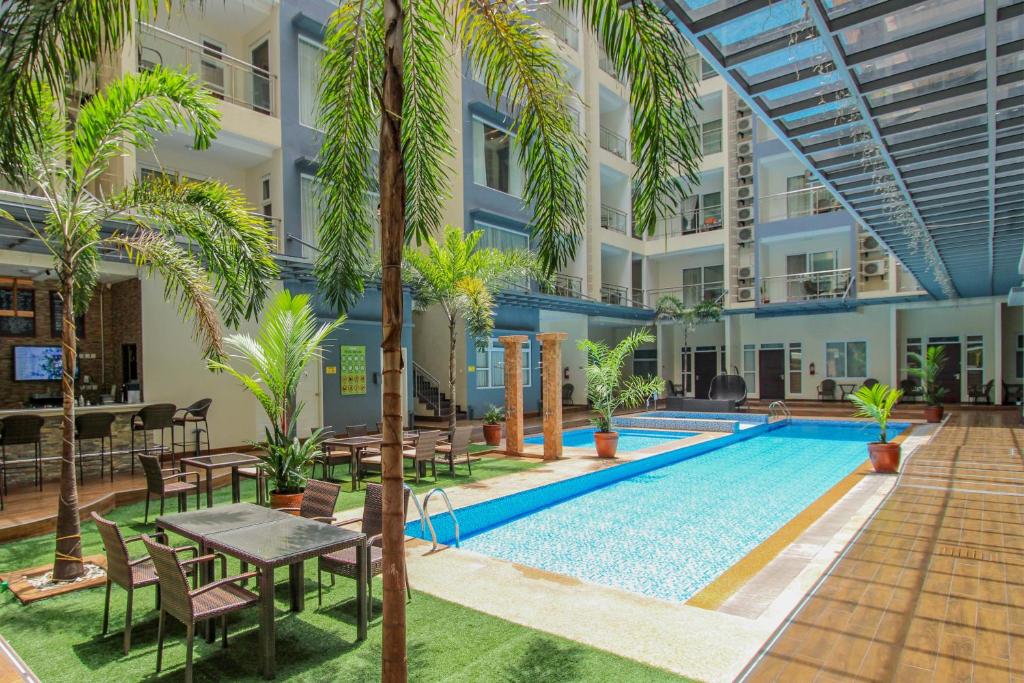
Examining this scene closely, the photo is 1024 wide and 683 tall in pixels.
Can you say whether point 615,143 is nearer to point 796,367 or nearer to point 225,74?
point 796,367

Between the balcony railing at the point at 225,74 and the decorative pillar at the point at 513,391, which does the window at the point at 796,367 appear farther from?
the balcony railing at the point at 225,74

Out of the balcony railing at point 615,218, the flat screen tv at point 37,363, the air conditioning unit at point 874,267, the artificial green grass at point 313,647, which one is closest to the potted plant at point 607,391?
the artificial green grass at point 313,647

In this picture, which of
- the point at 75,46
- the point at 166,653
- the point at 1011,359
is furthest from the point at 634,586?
the point at 1011,359

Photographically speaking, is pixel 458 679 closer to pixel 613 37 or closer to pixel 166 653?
pixel 166 653

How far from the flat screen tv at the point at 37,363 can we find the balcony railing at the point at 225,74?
→ 599 cm

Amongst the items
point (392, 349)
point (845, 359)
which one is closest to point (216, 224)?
point (392, 349)

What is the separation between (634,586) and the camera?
18.9 ft

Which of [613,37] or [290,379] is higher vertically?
[613,37]

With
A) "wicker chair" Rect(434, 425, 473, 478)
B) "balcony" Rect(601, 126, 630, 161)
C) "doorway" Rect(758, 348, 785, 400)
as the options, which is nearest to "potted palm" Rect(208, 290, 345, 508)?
"wicker chair" Rect(434, 425, 473, 478)

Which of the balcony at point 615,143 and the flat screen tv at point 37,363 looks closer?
the flat screen tv at point 37,363

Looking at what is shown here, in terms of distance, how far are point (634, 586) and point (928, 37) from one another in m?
5.28

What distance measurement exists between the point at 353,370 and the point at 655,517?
8.49m

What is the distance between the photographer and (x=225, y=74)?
13375 millimetres

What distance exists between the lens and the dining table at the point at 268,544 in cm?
340
